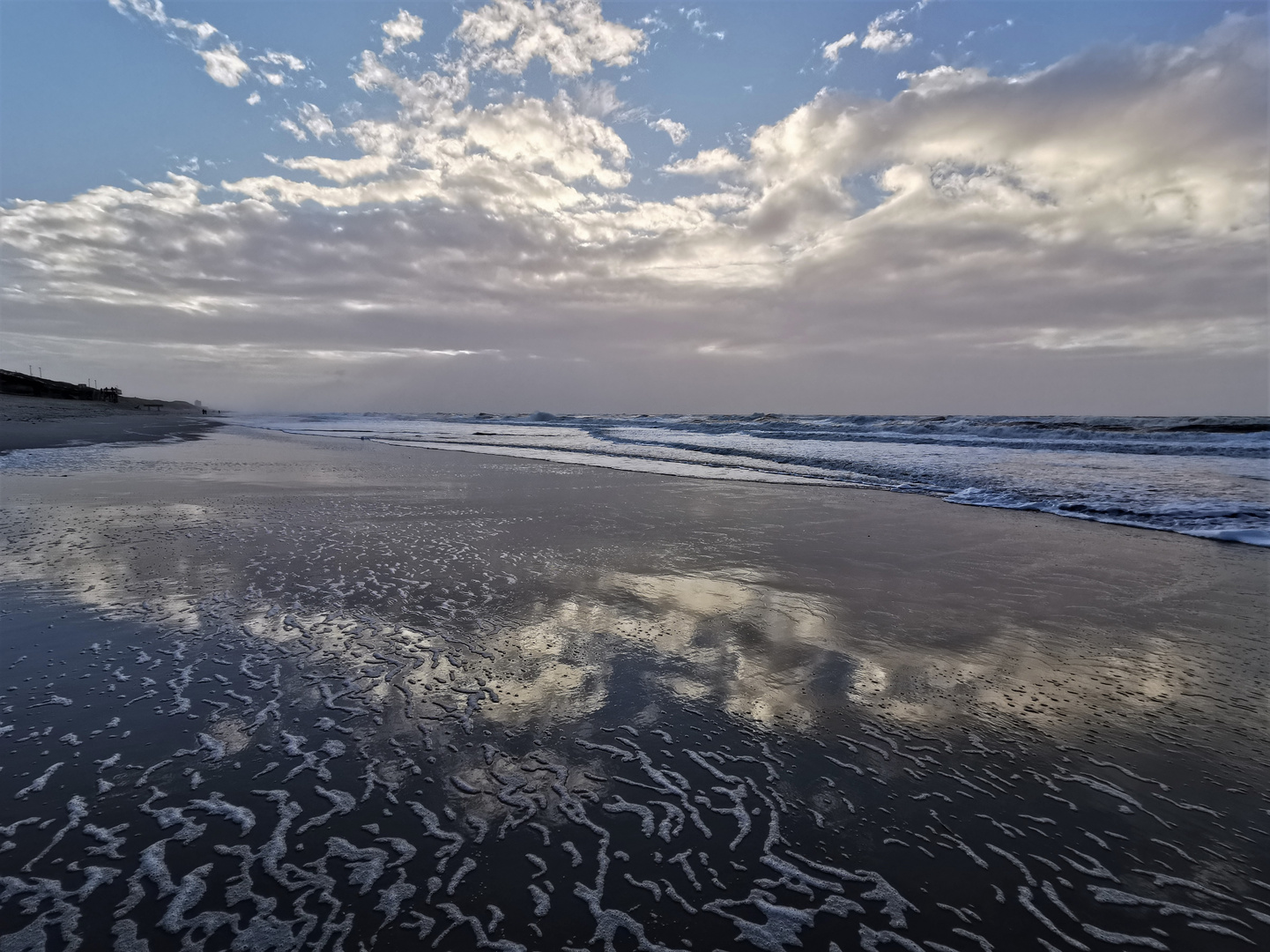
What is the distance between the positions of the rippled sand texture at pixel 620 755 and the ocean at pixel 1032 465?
16.1 ft

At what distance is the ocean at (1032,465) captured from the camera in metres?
10.9

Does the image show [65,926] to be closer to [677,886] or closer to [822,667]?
[677,886]

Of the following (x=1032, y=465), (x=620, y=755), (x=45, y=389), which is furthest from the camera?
(x=45, y=389)

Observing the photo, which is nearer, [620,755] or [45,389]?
[620,755]

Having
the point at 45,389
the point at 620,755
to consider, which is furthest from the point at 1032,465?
the point at 45,389

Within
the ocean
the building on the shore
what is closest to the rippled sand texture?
the ocean

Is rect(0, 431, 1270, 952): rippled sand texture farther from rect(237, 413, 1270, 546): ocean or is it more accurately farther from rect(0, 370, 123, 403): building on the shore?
rect(0, 370, 123, 403): building on the shore

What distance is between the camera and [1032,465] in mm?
18812

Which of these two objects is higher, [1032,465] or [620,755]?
[1032,465]

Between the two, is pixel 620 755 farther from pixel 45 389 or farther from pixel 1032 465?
pixel 45 389

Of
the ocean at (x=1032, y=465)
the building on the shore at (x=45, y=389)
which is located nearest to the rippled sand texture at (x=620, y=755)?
the ocean at (x=1032, y=465)

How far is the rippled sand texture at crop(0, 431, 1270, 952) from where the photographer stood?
2.15m

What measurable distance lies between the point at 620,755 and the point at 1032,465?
2046cm

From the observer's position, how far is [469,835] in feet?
8.13
